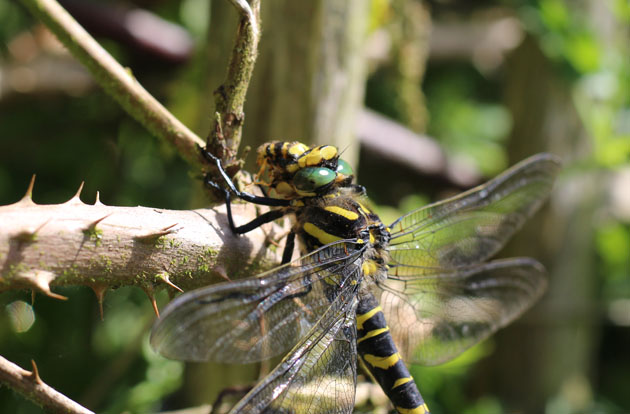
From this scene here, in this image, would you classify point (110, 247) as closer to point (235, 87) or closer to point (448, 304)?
point (235, 87)

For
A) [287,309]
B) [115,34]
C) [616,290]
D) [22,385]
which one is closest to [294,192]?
[287,309]

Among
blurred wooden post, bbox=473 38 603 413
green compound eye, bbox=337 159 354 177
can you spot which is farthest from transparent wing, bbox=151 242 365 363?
blurred wooden post, bbox=473 38 603 413

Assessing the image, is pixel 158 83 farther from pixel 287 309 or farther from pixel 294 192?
pixel 287 309

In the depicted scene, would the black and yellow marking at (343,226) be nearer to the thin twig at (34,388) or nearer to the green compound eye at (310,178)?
the green compound eye at (310,178)

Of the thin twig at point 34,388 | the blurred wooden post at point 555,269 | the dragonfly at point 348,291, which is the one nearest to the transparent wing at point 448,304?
the dragonfly at point 348,291

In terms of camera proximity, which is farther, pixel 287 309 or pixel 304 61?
pixel 304 61

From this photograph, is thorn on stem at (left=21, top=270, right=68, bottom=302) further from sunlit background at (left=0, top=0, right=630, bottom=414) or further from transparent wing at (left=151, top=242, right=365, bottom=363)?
sunlit background at (left=0, top=0, right=630, bottom=414)
